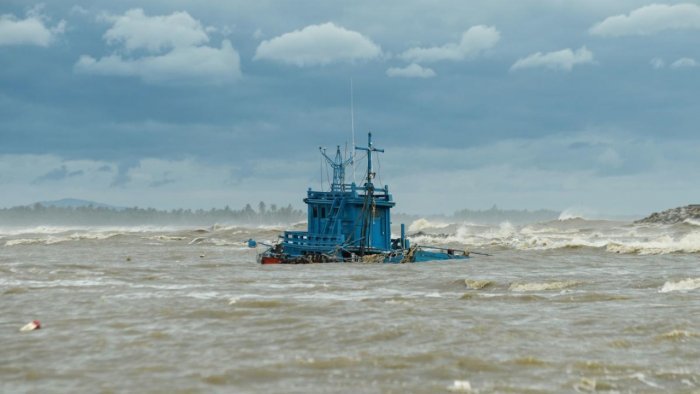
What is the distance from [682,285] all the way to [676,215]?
7576 centimetres

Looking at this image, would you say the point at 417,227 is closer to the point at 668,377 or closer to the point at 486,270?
the point at 486,270

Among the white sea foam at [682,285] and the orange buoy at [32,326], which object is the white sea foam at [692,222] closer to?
the white sea foam at [682,285]

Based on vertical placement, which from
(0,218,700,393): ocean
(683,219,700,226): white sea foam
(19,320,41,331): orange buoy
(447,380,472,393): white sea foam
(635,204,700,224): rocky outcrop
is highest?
(635,204,700,224): rocky outcrop

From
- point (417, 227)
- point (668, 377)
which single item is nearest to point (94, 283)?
point (668, 377)

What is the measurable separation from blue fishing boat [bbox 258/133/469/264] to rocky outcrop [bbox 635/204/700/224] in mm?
58122

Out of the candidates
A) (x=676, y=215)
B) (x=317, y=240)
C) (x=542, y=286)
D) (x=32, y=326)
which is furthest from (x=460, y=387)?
(x=676, y=215)

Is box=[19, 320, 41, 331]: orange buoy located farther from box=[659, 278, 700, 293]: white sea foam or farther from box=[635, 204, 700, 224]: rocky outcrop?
box=[635, 204, 700, 224]: rocky outcrop

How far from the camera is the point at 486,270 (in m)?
30.0

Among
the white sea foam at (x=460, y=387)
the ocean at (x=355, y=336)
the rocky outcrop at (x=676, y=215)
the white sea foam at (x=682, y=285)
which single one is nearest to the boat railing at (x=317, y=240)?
the ocean at (x=355, y=336)

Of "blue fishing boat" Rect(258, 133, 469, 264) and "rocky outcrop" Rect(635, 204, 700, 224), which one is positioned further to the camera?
"rocky outcrop" Rect(635, 204, 700, 224)

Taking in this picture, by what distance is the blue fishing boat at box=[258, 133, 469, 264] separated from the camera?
3600 cm

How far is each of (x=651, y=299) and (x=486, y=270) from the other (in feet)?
39.6

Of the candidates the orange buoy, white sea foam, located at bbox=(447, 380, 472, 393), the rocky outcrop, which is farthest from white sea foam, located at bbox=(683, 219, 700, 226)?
white sea foam, located at bbox=(447, 380, 472, 393)

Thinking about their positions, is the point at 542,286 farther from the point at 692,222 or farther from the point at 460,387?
the point at 692,222
